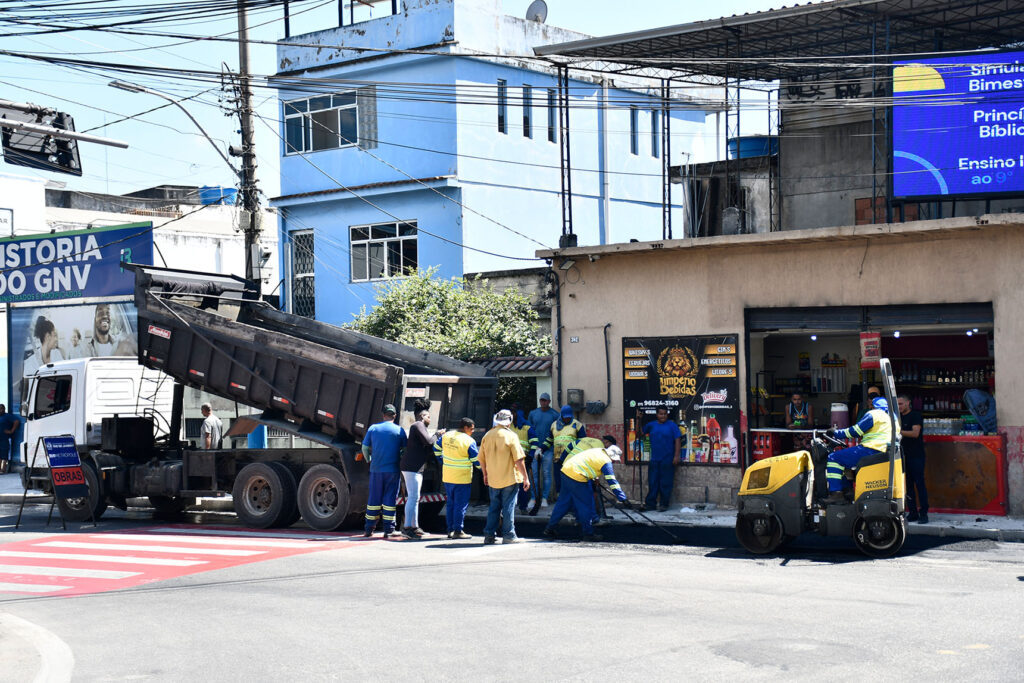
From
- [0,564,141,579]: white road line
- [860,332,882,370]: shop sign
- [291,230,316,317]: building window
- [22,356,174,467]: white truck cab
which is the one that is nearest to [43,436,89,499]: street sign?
[22,356,174,467]: white truck cab

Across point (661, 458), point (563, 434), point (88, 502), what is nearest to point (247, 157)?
point (88, 502)

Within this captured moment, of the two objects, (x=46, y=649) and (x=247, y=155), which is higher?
(x=247, y=155)

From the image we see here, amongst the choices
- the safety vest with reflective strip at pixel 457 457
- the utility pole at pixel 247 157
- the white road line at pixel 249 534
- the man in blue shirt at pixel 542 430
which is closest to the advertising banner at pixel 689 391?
the man in blue shirt at pixel 542 430

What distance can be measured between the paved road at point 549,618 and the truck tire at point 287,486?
2.51 meters

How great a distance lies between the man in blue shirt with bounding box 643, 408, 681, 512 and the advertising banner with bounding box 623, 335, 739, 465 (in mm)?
417

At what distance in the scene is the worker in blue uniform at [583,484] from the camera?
46.5ft

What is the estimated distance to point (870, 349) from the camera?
16.1 m

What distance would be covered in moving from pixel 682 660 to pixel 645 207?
28.6 m

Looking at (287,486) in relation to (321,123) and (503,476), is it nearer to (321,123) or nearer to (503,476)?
(503,476)

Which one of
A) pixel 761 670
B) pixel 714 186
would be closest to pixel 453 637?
pixel 761 670

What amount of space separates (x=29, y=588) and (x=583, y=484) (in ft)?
21.3

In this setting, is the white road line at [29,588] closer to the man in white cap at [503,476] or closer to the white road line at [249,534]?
Answer: the white road line at [249,534]

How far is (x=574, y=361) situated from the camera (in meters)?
18.8

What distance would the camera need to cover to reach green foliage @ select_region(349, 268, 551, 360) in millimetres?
22203
